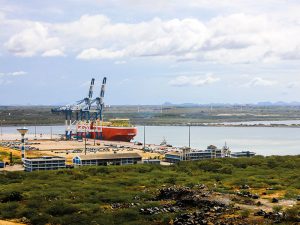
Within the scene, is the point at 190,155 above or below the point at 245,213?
below

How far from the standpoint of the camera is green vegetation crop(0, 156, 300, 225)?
920 inches

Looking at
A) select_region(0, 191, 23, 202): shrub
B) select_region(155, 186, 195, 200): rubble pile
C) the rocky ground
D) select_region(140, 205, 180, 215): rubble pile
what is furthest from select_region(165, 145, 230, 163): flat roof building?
select_region(140, 205, 180, 215): rubble pile

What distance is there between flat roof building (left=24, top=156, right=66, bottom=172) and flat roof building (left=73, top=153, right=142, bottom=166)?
2588mm

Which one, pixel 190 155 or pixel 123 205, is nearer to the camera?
pixel 123 205

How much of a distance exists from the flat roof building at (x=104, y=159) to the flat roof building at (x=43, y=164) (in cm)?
259

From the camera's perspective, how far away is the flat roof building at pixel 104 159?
169ft

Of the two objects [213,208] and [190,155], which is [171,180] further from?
[190,155]

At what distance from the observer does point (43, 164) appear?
47750 mm

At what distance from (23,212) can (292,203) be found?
553 inches

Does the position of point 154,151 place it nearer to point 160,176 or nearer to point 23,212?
point 160,176

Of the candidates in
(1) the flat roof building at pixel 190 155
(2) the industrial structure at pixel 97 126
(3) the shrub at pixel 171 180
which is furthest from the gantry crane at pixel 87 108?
(3) the shrub at pixel 171 180

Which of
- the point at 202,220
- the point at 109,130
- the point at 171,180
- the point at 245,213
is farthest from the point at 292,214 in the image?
the point at 109,130

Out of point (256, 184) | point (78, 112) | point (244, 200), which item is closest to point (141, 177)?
point (256, 184)

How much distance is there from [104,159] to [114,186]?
64.4 ft
